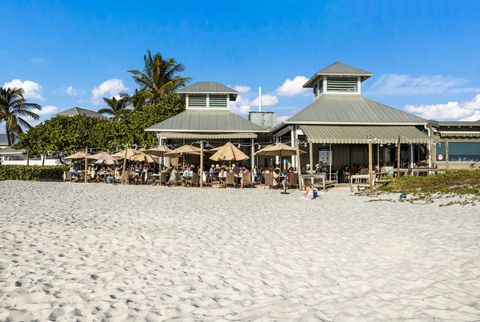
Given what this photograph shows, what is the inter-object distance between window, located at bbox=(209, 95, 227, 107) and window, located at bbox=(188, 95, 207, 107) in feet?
1.53

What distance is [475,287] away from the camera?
14.8 ft

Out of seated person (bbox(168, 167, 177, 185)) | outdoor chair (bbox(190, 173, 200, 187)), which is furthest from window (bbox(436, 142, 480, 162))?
Result: seated person (bbox(168, 167, 177, 185))

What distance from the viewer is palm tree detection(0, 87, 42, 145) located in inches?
1850

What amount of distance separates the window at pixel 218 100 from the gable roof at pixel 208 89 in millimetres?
465

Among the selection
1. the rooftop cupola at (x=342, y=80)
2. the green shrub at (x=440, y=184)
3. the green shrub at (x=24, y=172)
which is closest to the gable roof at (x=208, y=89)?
the rooftop cupola at (x=342, y=80)

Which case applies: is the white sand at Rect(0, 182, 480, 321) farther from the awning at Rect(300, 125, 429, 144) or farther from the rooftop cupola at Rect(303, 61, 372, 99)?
the rooftop cupola at Rect(303, 61, 372, 99)

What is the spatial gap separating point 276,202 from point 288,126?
10.4 m

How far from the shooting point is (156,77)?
37031 mm

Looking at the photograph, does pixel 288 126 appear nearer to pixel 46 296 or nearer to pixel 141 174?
pixel 141 174

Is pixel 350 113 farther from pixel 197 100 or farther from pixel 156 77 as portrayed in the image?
pixel 156 77

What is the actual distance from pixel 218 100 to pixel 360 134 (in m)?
10.3

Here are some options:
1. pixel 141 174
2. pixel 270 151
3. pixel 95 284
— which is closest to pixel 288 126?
pixel 270 151

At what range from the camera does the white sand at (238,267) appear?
12.9 feet

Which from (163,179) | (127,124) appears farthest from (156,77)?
(163,179)
